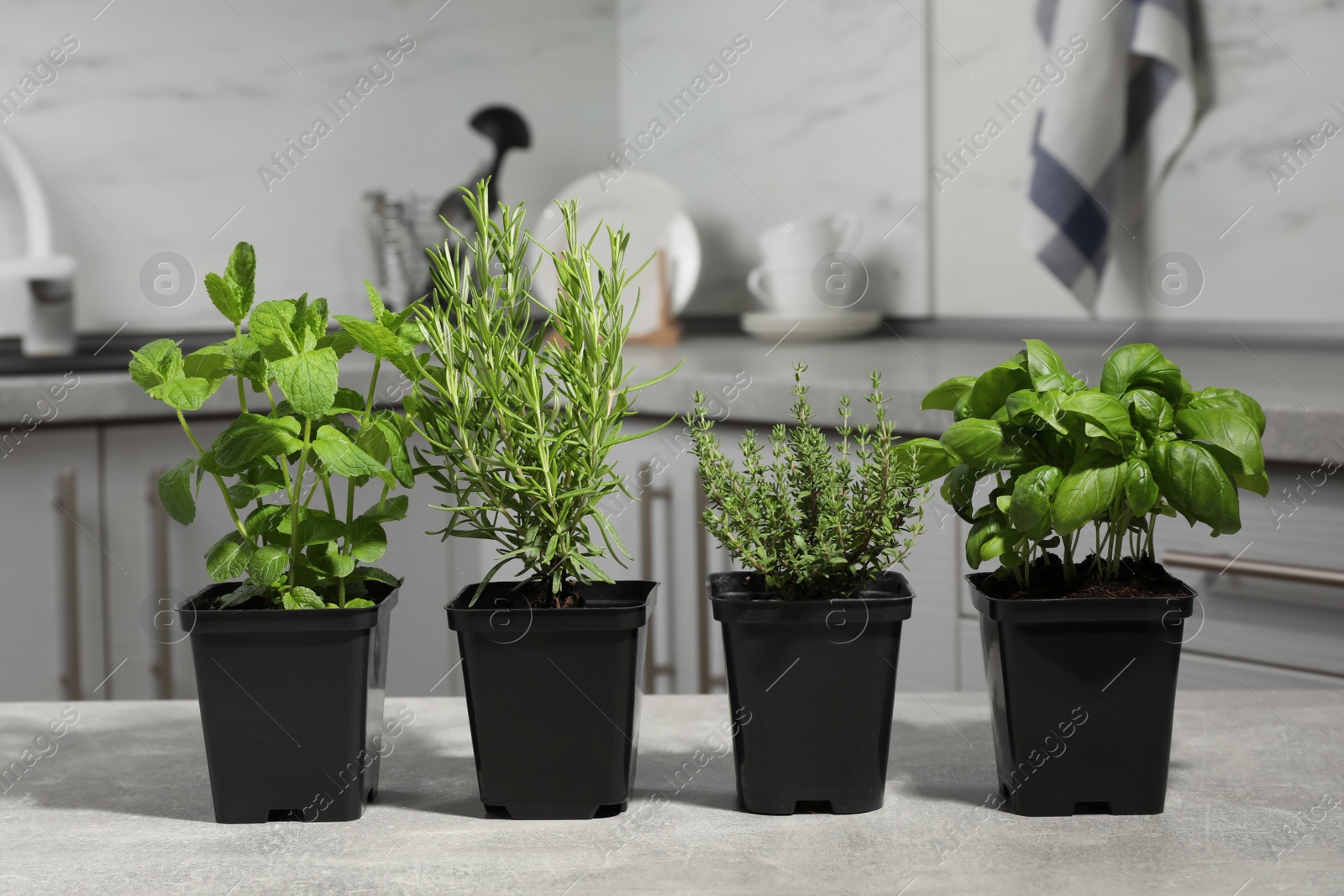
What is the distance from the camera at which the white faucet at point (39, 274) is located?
203cm

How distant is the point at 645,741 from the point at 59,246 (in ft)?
6.87

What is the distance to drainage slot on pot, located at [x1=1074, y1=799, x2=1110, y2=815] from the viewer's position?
21.4 inches

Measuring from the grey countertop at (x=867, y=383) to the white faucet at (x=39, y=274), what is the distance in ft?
0.46

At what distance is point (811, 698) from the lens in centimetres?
55

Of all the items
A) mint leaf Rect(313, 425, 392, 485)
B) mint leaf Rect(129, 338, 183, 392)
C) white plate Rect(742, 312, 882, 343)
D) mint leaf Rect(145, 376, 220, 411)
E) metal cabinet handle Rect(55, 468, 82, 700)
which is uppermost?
white plate Rect(742, 312, 882, 343)

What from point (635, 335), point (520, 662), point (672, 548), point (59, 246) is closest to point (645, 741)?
point (520, 662)

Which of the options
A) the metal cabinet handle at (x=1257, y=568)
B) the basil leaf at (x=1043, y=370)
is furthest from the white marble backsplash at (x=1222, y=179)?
the basil leaf at (x=1043, y=370)

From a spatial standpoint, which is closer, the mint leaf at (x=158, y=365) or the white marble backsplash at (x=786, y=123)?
the mint leaf at (x=158, y=365)

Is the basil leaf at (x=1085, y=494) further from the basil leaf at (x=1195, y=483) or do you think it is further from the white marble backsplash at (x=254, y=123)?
the white marble backsplash at (x=254, y=123)

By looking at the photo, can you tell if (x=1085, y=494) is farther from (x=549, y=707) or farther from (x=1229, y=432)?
(x=549, y=707)

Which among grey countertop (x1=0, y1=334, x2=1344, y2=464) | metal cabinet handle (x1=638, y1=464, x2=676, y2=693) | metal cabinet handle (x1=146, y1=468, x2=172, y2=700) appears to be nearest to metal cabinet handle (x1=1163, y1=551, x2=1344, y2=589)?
grey countertop (x1=0, y1=334, x2=1344, y2=464)

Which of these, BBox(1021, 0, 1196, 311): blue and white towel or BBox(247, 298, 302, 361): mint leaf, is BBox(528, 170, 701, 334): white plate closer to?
BBox(1021, 0, 1196, 311): blue and white towel

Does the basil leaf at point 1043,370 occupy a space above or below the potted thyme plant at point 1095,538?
above

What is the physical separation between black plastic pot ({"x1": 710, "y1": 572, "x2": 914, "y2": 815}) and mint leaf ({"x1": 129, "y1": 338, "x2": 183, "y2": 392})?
→ 0.94 ft
